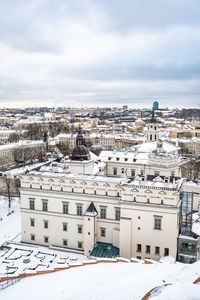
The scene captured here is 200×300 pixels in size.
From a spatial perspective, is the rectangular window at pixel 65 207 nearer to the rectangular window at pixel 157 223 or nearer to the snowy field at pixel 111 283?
the rectangular window at pixel 157 223

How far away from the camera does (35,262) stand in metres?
30.5

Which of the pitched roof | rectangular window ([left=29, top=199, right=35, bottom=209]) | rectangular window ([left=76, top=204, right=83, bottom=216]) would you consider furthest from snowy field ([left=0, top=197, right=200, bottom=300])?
rectangular window ([left=29, top=199, right=35, bottom=209])

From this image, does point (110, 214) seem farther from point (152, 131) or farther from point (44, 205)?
point (152, 131)

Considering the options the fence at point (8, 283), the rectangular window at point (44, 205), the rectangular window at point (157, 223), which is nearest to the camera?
the fence at point (8, 283)

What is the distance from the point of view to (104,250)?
31516 mm

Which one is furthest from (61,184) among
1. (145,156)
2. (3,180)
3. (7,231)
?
(3,180)

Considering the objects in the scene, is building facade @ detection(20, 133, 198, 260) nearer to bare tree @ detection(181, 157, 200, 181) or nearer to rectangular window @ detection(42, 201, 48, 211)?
rectangular window @ detection(42, 201, 48, 211)

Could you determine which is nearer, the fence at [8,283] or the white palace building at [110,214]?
the fence at [8,283]

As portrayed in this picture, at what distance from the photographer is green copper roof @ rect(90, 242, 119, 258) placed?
30.6 metres

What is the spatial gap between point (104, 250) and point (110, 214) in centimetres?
397

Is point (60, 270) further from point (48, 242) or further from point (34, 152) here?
point (34, 152)

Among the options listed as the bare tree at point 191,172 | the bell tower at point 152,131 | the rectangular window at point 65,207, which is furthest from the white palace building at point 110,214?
the bell tower at point 152,131

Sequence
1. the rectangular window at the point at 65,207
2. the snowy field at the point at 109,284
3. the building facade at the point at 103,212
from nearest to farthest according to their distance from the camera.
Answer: the snowy field at the point at 109,284 < the building facade at the point at 103,212 < the rectangular window at the point at 65,207

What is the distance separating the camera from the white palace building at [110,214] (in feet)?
97.5
